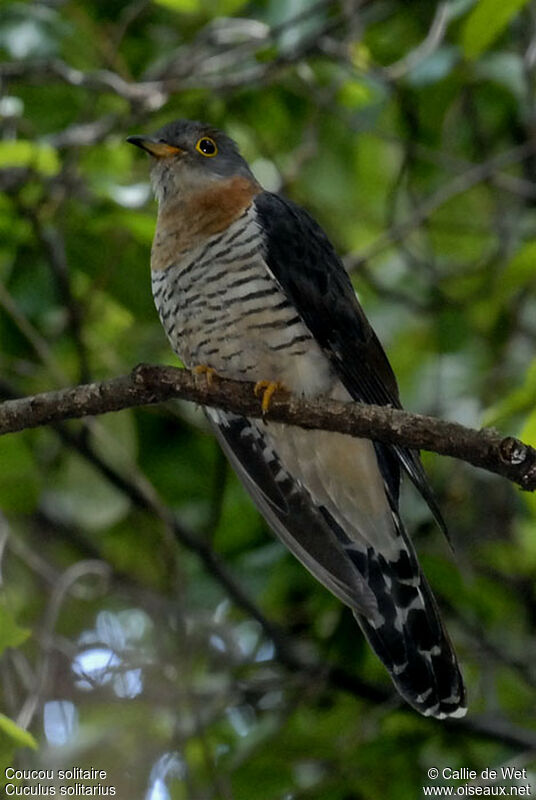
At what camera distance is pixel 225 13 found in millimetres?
3973

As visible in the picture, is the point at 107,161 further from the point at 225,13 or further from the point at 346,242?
the point at 346,242

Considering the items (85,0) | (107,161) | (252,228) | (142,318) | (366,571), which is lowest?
(366,571)

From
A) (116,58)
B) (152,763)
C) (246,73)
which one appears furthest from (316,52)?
(152,763)

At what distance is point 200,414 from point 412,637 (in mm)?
1481

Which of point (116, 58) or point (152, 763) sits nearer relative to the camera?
point (152, 763)

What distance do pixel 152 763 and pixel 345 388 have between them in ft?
4.66

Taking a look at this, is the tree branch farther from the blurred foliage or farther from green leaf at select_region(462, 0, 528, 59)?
green leaf at select_region(462, 0, 528, 59)

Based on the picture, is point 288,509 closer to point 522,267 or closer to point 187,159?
point 522,267

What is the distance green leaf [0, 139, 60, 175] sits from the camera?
328 cm

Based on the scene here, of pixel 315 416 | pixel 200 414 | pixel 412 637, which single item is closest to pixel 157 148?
pixel 200 414

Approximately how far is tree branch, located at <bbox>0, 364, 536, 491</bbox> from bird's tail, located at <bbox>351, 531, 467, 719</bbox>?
77cm

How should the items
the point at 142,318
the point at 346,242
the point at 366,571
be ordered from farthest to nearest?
1. the point at 346,242
2. the point at 142,318
3. the point at 366,571

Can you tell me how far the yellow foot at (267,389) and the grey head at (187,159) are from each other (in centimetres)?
81

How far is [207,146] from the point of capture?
154 inches
